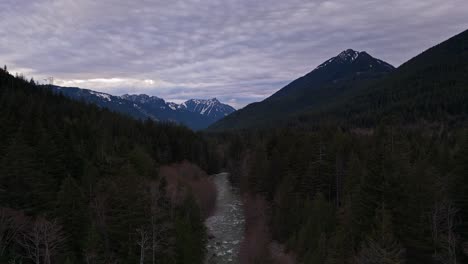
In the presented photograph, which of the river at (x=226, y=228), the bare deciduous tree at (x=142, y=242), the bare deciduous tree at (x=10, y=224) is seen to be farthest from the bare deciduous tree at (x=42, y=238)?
the river at (x=226, y=228)

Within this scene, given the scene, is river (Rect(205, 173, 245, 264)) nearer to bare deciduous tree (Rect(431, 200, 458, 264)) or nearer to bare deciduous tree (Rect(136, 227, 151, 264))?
bare deciduous tree (Rect(136, 227, 151, 264))

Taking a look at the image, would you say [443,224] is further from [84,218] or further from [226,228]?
[226,228]

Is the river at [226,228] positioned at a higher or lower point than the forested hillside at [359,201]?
lower

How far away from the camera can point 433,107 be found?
16825 cm

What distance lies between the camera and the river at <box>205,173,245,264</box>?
137 ft

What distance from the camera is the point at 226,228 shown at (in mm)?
53688

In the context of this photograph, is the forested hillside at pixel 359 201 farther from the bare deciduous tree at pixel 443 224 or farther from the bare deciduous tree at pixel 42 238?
the bare deciduous tree at pixel 42 238

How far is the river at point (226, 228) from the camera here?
41.6m

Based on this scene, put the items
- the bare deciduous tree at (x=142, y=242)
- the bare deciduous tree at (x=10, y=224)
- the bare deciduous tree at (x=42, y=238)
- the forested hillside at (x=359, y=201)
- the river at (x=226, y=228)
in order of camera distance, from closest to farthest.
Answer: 1. the bare deciduous tree at (x=42, y=238)
2. the bare deciduous tree at (x=142, y=242)
3. the bare deciduous tree at (x=10, y=224)
4. the forested hillside at (x=359, y=201)
5. the river at (x=226, y=228)

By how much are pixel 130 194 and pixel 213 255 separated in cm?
1886

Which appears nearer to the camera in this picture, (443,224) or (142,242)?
(142,242)

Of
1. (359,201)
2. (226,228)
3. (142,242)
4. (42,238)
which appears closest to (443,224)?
(359,201)

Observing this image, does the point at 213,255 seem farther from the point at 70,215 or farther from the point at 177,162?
A: the point at 177,162

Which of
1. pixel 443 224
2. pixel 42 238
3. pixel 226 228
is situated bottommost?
pixel 226 228
